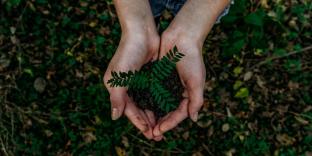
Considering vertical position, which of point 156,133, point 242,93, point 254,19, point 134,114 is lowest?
point 242,93

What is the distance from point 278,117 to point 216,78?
28.0 inches

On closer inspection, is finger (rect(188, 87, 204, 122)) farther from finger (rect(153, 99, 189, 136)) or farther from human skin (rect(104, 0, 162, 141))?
human skin (rect(104, 0, 162, 141))

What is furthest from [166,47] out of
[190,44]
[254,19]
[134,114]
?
[254,19]

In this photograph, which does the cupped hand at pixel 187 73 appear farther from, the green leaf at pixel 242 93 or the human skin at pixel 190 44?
the green leaf at pixel 242 93

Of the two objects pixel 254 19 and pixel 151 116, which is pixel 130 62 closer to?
pixel 151 116

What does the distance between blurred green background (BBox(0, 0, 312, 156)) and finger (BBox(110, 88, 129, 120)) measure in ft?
3.33

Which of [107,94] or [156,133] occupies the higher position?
[156,133]

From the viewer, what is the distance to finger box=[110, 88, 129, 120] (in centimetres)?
244

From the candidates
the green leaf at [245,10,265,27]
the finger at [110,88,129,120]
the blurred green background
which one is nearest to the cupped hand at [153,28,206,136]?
the finger at [110,88,129,120]

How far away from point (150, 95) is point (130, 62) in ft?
1.07

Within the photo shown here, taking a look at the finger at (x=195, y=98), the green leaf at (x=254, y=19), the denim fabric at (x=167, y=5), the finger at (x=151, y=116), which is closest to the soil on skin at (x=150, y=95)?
the finger at (x=151, y=116)

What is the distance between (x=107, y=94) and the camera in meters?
3.59

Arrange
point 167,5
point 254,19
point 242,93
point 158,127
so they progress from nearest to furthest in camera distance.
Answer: point 158,127
point 167,5
point 254,19
point 242,93

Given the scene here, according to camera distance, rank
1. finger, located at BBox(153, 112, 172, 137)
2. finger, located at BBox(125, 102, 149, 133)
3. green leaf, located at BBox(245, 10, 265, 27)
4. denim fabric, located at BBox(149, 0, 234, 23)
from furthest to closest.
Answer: green leaf, located at BBox(245, 10, 265, 27), denim fabric, located at BBox(149, 0, 234, 23), finger, located at BBox(153, 112, 172, 137), finger, located at BBox(125, 102, 149, 133)
